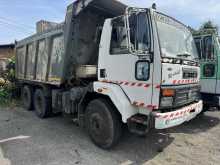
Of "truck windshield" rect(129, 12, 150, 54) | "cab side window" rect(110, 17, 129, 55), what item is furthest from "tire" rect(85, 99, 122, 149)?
"truck windshield" rect(129, 12, 150, 54)

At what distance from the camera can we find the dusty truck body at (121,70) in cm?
361

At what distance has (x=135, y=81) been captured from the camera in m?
3.85

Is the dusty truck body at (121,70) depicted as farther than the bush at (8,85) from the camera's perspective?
No

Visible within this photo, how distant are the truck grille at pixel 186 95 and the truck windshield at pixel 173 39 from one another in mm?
615

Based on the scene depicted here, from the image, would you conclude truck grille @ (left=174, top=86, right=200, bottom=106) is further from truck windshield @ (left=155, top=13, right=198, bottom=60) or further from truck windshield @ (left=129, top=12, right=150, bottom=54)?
truck windshield @ (left=129, top=12, right=150, bottom=54)

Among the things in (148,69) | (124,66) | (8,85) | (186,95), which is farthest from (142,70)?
(8,85)

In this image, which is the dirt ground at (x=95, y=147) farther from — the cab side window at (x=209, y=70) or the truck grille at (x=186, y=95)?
the cab side window at (x=209, y=70)

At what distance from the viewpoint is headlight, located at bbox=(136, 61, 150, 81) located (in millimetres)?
3639

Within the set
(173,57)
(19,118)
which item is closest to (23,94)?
(19,118)

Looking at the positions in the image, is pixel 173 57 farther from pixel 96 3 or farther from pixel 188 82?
pixel 96 3

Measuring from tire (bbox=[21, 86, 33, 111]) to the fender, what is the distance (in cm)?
458

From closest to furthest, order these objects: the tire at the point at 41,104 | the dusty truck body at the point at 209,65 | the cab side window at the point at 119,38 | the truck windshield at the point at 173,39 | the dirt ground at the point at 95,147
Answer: the truck windshield at the point at 173,39 → the cab side window at the point at 119,38 → the dirt ground at the point at 95,147 → the dusty truck body at the point at 209,65 → the tire at the point at 41,104

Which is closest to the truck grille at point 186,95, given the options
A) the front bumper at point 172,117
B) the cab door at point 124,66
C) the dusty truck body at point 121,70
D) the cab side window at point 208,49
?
the dusty truck body at point 121,70

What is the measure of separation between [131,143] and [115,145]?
1.93 ft
